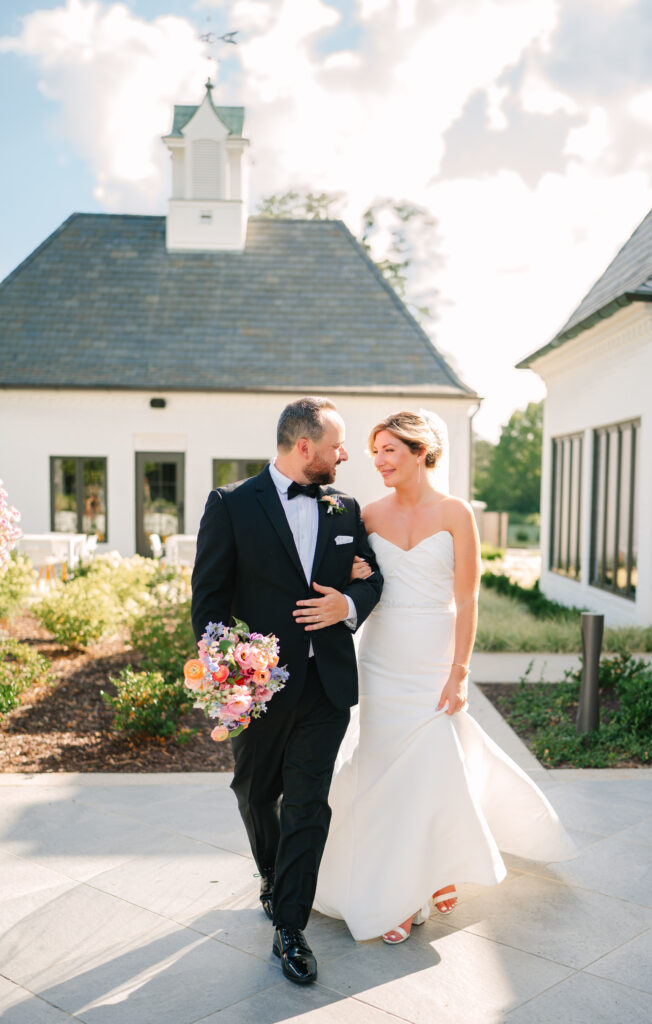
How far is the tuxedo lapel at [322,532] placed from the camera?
3.60 meters

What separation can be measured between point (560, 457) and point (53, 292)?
1199 cm

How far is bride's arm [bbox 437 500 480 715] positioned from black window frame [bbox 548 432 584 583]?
11.0m

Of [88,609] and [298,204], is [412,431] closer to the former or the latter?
[88,609]

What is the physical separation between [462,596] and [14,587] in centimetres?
830

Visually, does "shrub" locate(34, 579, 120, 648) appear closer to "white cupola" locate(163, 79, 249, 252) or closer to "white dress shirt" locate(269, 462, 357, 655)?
"white dress shirt" locate(269, 462, 357, 655)

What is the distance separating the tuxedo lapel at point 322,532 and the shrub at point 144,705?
322 centimetres

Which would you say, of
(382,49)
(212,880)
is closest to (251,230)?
(382,49)

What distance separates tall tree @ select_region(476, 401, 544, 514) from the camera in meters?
52.8

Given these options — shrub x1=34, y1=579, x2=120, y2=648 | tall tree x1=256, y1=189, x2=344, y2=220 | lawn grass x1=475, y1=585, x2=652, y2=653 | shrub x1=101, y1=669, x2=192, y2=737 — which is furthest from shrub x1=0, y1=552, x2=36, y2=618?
tall tree x1=256, y1=189, x2=344, y2=220

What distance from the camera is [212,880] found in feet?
13.9

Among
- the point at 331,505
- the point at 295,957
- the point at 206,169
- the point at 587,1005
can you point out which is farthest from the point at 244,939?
the point at 206,169

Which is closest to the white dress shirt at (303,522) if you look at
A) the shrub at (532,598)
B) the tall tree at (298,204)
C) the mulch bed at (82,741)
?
the mulch bed at (82,741)

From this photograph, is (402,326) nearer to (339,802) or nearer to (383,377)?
(383,377)

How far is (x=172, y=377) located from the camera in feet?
61.9
